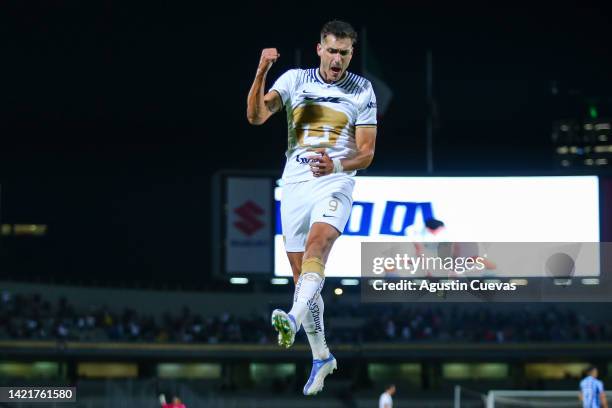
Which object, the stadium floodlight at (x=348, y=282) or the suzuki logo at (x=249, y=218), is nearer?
the stadium floodlight at (x=348, y=282)

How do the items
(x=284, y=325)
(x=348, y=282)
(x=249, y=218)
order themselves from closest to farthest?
1. (x=284, y=325)
2. (x=348, y=282)
3. (x=249, y=218)

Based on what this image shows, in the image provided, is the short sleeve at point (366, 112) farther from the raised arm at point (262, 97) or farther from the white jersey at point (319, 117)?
the raised arm at point (262, 97)

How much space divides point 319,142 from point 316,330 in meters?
1.41

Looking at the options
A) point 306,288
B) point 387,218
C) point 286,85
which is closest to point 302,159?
point 286,85

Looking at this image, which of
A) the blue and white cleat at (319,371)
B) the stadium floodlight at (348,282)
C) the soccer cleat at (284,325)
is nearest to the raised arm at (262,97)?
the soccer cleat at (284,325)

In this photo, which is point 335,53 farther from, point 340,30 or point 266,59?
point 266,59

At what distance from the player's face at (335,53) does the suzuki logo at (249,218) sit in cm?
2205

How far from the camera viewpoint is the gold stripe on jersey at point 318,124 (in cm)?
795

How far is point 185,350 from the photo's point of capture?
2496 inches

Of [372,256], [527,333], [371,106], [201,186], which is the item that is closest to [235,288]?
[201,186]

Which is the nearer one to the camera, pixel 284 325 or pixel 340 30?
pixel 284 325

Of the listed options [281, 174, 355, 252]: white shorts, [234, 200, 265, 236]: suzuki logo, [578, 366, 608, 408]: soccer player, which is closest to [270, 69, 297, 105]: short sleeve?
[281, 174, 355, 252]: white shorts

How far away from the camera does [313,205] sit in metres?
7.99

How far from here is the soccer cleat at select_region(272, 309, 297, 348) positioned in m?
7.55
